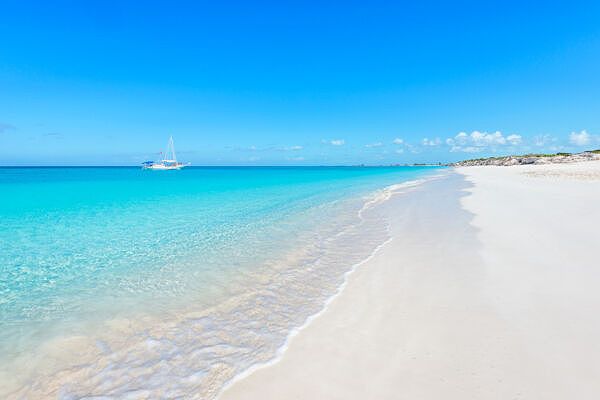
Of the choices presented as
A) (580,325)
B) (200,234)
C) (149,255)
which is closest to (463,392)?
(580,325)

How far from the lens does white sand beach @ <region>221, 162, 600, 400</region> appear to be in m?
3.02

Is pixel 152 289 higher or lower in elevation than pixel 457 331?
lower

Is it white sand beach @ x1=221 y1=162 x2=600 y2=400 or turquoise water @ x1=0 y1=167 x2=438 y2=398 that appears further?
turquoise water @ x1=0 y1=167 x2=438 y2=398

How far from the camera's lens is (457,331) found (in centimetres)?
392

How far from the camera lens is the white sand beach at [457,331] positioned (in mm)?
3023

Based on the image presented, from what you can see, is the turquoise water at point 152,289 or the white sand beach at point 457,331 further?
the turquoise water at point 152,289

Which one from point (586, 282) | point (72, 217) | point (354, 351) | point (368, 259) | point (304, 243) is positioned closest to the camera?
point (354, 351)

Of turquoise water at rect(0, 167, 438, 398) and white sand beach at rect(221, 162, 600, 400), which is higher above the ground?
white sand beach at rect(221, 162, 600, 400)

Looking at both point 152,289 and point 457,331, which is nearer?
point 457,331

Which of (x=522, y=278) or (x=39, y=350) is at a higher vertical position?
(x=522, y=278)

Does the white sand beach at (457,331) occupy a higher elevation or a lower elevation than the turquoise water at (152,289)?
higher

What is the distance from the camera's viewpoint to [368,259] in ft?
23.6

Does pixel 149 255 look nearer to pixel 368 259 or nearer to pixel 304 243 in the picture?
pixel 304 243

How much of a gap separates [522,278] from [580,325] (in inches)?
64.3
